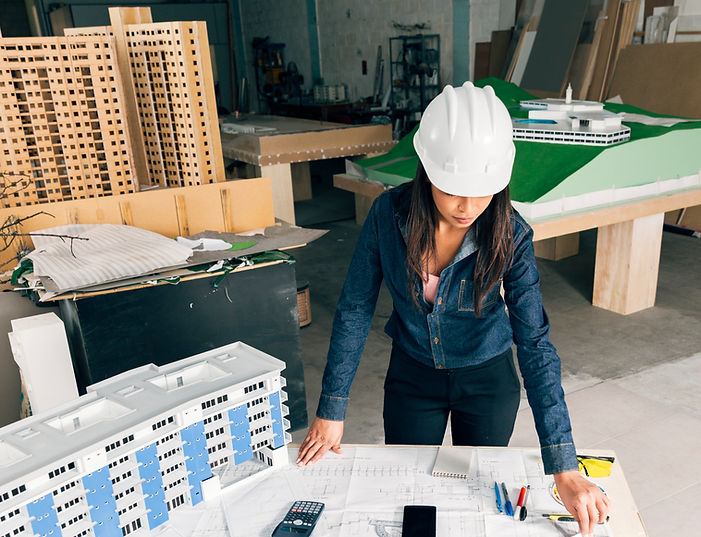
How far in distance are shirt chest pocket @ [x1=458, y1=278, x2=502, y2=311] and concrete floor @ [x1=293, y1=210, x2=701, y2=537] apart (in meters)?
1.19

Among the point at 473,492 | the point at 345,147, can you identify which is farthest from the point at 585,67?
the point at 473,492

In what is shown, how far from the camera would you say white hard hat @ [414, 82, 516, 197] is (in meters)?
1.21

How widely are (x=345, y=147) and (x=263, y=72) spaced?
6.99m

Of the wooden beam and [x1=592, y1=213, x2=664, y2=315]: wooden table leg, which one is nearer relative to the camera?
the wooden beam

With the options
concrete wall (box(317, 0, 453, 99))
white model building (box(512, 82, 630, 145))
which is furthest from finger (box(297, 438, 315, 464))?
concrete wall (box(317, 0, 453, 99))

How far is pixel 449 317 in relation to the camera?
1436 millimetres

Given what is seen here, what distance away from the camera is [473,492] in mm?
1296

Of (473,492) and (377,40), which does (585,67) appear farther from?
(473,492)

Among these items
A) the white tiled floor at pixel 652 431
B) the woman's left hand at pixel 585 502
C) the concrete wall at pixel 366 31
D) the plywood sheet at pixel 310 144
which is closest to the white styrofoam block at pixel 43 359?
the woman's left hand at pixel 585 502

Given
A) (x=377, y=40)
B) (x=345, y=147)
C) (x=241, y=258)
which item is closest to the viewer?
(x=241, y=258)

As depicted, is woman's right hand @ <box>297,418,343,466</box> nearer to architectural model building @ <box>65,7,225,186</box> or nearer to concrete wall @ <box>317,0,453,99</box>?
architectural model building @ <box>65,7,225,186</box>

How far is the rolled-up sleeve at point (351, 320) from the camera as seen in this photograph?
4.78ft

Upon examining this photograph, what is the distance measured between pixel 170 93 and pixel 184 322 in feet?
2.94

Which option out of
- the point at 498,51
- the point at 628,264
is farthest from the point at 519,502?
the point at 498,51
